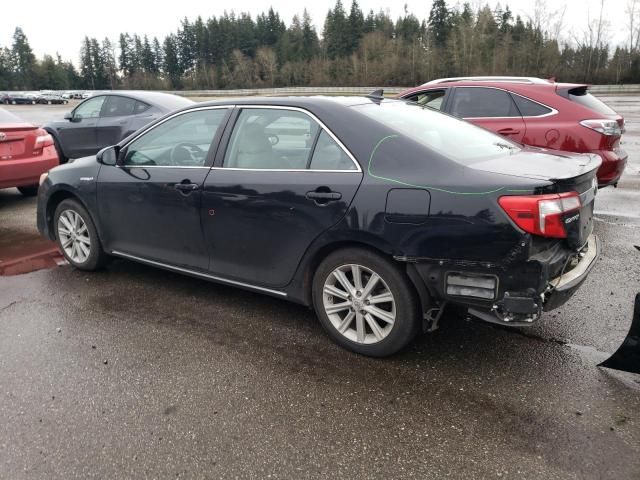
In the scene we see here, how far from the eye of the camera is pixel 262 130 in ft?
12.5

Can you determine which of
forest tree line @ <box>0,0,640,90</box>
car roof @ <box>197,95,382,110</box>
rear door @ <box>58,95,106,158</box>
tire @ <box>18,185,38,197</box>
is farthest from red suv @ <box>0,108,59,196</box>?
forest tree line @ <box>0,0,640,90</box>

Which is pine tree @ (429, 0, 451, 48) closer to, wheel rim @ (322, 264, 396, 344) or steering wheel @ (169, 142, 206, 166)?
steering wheel @ (169, 142, 206, 166)

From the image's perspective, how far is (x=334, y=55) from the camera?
88.1 metres

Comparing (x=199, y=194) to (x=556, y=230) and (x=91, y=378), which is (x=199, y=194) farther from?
(x=556, y=230)

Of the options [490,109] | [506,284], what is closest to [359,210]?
[506,284]

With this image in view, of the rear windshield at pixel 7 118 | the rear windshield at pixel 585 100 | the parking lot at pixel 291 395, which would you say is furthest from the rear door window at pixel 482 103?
the rear windshield at pixel 7 118

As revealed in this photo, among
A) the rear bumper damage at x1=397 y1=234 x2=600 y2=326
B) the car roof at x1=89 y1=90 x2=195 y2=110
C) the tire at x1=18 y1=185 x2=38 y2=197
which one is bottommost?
the tire at x1=18 y1=185 x2=38 y2=197

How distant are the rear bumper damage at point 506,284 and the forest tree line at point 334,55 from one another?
39.3 m

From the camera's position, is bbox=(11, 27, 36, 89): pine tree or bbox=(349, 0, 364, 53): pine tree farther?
bbox=(11, 27, 36, 89): pine tree

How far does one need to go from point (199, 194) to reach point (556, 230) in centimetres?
242

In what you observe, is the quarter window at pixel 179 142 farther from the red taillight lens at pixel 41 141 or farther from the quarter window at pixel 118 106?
the quarter window at pixel 118 106

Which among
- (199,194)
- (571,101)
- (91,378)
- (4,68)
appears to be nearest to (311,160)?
(199,194)

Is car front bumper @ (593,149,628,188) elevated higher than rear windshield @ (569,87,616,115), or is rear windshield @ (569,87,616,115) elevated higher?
rear windshield @ (569,87,616,115)

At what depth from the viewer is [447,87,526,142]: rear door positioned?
21.7 ft
